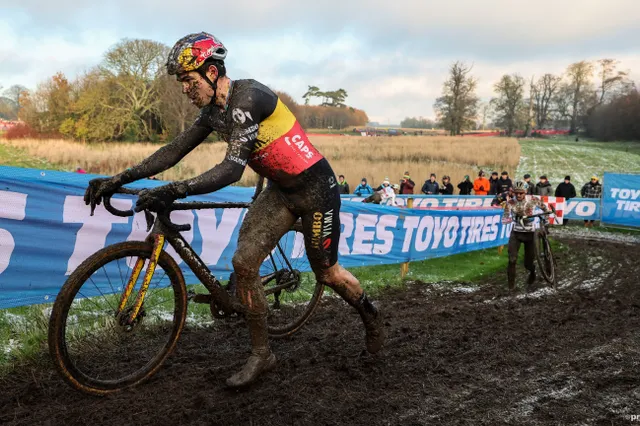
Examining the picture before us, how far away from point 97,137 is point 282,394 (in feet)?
111

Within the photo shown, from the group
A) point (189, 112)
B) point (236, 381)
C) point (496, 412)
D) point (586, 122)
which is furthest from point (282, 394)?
point (586, 122)

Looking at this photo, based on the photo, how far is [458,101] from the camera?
52250 mm

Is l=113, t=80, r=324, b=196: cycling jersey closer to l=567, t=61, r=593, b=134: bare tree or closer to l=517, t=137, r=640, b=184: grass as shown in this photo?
l=517, t=137, r=640, b=184: grass

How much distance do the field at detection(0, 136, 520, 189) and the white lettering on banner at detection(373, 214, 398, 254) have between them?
1292cm

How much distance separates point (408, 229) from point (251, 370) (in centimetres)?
612

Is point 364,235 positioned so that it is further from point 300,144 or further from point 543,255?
point 300,144

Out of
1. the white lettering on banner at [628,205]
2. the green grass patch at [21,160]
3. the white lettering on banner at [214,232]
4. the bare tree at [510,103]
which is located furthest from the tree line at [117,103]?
the bare tree at [510,103]

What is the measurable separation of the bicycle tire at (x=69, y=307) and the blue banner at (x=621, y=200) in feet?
65.5

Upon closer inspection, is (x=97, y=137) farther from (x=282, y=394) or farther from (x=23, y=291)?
(x=282, y=394)

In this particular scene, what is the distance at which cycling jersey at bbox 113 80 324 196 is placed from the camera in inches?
128

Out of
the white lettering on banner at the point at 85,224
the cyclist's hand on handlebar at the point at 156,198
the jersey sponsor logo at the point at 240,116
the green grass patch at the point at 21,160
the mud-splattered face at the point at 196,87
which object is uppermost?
the mud-splattered face at the point at 196,87

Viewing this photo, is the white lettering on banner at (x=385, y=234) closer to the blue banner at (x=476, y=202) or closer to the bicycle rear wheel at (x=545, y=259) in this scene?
the bicycle rear wheel at (x=545, y=259)

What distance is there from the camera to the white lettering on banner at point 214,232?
19.7 ft

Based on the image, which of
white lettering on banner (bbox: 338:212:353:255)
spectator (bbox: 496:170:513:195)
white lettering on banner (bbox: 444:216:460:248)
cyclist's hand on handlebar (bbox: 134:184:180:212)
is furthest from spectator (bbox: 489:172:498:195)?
cyclist's hand on handlebar (bbox: 134:184:180:212)
